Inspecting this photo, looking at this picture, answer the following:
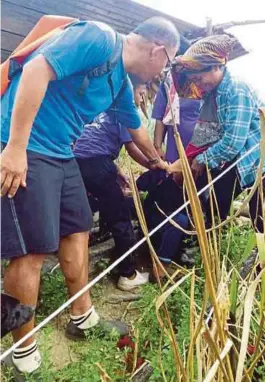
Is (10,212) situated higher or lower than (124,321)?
higher

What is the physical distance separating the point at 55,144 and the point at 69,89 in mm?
259

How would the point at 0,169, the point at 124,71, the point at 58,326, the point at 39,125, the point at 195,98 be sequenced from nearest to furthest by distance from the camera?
the point at 0,169 < the point at 39,125 < the point at 124,71 < the point at 58,326 < the point at 195,98

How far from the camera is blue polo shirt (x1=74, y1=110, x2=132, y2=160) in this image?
2789 mm

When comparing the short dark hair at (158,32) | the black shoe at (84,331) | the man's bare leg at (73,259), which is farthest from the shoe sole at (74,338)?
the short dark hair at (158,32)

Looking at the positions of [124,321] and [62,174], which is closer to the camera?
[62,174]

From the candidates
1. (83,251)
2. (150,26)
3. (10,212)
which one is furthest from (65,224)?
(150,26)

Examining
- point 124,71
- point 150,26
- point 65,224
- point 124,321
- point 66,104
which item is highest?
point 150,26

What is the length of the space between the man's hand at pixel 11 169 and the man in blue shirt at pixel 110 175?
1.05 m

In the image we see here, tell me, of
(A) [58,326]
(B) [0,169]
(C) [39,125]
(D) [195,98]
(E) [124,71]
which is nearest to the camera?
(B) [0,169]

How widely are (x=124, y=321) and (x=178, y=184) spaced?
1003 mm

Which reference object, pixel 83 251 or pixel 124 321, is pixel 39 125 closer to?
pixel 83 251

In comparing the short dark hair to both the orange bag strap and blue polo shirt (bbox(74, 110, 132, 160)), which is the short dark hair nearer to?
the orange bag strap

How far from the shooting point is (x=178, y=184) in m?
2.96

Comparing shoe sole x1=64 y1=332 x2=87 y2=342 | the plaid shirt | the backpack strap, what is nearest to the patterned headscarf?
the plaid shirt
